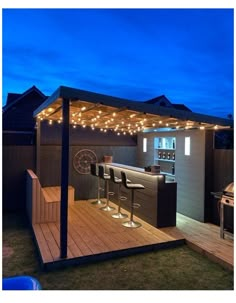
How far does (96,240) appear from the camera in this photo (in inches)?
166

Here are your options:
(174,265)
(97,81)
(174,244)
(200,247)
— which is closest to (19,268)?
(174,265)

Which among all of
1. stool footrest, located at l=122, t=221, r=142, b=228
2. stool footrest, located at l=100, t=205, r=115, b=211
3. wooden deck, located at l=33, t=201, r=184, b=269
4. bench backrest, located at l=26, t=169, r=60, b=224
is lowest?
wooden deck, located at l=33, t=201, r=184, b=269

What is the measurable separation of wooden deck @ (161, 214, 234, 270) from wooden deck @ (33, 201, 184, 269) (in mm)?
240

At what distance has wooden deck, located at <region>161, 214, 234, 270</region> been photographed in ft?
12.0

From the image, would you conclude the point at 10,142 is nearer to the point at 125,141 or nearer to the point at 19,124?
the point at 19,124

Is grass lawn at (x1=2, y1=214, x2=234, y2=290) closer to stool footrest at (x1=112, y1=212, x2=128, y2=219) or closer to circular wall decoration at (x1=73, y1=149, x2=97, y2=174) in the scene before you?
stool footrest at (x1=112, y1=212, x2=128, y2=219)

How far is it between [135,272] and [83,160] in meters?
4.62

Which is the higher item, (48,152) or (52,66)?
(52,66)

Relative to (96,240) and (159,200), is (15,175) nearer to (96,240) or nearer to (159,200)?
(96,240)

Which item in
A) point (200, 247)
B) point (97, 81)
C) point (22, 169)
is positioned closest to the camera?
point (200, 247)

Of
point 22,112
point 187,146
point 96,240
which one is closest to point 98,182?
point 187,146

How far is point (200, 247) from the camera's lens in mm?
3994

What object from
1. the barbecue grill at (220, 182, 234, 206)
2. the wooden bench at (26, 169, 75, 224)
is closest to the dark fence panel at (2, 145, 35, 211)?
the wooden bench at (26, 169, 75, 224)
